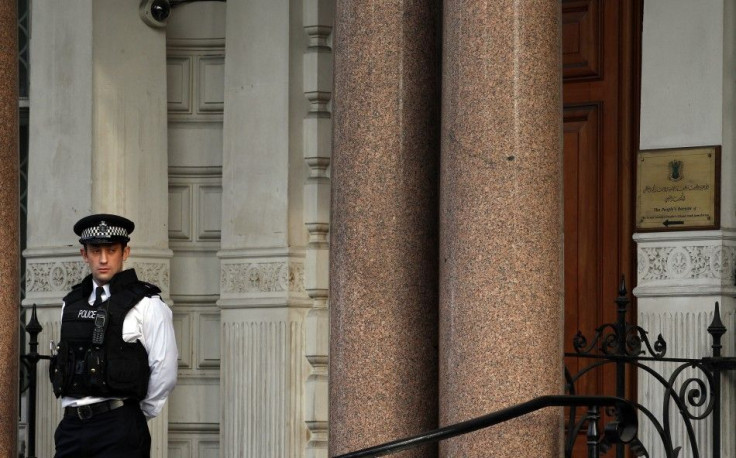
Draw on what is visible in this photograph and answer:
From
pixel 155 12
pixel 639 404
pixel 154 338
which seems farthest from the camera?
pixel 155 12

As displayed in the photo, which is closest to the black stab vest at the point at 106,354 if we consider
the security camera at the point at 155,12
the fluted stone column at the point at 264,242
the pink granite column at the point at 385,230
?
the pink granite column at the point at 385,230

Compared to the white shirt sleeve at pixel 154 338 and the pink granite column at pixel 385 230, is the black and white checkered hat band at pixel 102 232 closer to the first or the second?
the white shirt sleeve at pixel 154 338

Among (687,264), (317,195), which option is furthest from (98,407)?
(687,264)

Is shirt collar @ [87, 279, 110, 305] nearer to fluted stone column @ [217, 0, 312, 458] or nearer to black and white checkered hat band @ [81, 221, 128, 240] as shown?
black and white checkered hat band @ [81, 221, 128, 240]

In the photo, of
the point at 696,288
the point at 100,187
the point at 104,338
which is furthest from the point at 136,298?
the point at 696,288

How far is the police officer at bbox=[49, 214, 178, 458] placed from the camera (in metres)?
8.84

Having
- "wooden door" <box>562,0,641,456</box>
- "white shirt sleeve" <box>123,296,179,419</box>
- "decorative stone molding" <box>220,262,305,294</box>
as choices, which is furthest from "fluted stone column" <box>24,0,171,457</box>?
"wooden door" <box>562,0,641,456</box>

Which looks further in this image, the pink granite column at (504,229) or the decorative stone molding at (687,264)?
the decorative stone molding at (687,264)

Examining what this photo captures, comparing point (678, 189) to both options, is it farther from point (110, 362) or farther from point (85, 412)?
point (85, 412)

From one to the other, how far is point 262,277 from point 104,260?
7.43 feet

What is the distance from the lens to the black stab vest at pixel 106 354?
881 cm

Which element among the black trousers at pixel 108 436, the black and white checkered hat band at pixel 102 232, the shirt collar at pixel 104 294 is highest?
the black and white checkered hat band at pixel 102 232

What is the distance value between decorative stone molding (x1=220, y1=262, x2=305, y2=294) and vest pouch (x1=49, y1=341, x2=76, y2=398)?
2.32 m

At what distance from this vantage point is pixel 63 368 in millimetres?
8969
